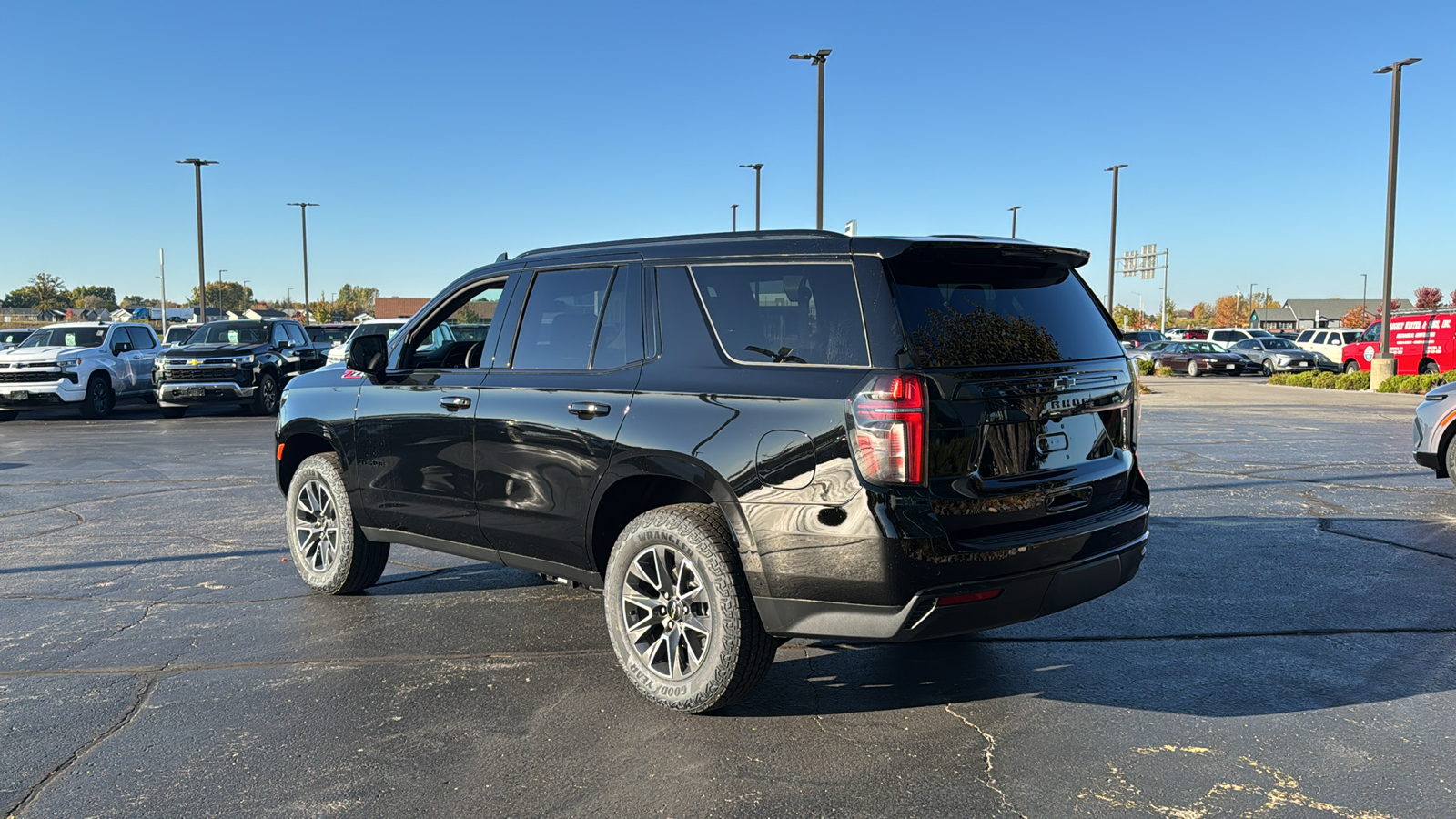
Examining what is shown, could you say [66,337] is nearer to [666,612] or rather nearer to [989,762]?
[666,612]

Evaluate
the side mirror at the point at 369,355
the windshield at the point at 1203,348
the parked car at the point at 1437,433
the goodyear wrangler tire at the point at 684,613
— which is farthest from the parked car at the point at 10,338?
the windshield at the point at 1203,348

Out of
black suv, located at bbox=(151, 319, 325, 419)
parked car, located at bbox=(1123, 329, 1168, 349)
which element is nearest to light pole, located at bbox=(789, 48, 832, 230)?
black suv, located at bbox=(151, 319, 325, 419)

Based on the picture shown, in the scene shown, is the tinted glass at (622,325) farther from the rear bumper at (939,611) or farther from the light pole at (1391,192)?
the light pole at (1391,192)

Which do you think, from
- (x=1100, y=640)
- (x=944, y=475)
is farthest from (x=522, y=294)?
(x=1100, y=640)

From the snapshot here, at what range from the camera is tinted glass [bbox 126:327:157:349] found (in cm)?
2212

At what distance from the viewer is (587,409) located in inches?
182

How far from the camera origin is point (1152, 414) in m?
20.0

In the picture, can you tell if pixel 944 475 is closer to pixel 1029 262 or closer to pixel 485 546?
pixel 1029 262

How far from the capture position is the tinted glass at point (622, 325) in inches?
184

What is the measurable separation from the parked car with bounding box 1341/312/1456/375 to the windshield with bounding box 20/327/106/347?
30221 mm

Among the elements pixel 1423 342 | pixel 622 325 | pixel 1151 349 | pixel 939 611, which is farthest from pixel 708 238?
pixel 1151 349

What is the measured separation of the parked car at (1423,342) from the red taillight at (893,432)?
96.9 ft

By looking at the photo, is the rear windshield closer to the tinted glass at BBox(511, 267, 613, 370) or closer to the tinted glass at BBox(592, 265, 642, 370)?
the tinted glass at BBox(592, 265, 642, 370)

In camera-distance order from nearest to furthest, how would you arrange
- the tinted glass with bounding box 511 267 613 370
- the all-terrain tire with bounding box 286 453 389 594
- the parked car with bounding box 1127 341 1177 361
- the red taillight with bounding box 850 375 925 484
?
the red taillight with bounding box 850 375 925 484 → the tinted glass with bounding box 511 267 613 370 → the all-terrain tire with bounding box 286 453 389 594 → the parked car with bounding box 1127 341 1177 361
